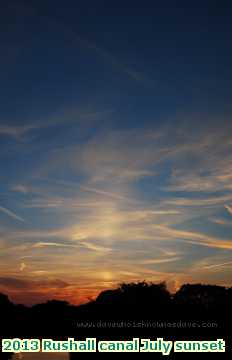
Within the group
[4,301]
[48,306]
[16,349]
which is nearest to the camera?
[16,349]

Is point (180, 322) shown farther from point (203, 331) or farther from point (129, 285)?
point (129, 285)

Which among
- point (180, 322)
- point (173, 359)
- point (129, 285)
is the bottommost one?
point (173, 359)

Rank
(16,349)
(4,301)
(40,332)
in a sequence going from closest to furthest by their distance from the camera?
1. (16,349)
2. (40,332)
3. (4,301)

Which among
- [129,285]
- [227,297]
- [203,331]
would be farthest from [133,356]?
[227,297]

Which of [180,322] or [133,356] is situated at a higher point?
[180,322]

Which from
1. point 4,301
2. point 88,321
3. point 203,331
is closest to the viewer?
point 203,331

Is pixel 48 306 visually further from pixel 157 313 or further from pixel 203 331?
pixel 203 331

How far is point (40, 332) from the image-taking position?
61844mm

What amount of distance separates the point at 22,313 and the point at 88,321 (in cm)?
2895

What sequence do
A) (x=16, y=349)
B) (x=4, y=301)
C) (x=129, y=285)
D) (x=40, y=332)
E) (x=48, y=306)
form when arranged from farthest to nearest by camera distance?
1. (x=4, y=301)
2. (x=129, y=285)
3. (x=48, y=306)
4. (x=40, y=332)
5. (x=16, y=349)

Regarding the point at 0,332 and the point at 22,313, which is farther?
the point at 22,313

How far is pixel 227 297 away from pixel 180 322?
4350cm

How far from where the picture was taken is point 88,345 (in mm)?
41844

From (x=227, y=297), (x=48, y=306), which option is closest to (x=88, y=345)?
(x=48, y=306)
